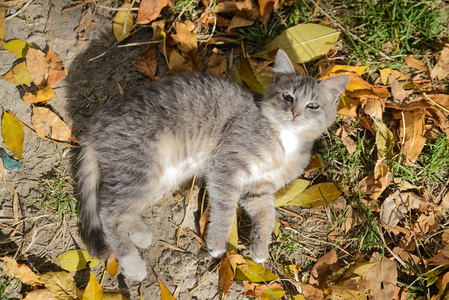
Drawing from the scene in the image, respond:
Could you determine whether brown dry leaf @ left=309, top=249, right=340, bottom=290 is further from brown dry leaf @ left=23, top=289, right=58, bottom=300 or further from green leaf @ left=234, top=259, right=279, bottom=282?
brown dry leaf @ left=23, top=289, right=58, bottom=300

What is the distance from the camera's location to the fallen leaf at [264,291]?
2.23 meters

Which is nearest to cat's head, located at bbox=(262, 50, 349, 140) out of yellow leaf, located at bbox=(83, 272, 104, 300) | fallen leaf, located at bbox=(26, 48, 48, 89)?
yellow leaf, located at bbox=(83, 272, 104, 300)

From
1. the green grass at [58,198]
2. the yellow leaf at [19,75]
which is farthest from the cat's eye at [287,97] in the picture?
the yellow leaf at [19,75]

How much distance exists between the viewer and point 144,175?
226 cm

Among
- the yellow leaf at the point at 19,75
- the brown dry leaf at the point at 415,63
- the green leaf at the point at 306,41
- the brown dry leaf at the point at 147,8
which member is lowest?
the brown dry leaf at the point at 415,63

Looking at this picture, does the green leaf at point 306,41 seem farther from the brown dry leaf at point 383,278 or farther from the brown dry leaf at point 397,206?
the brown dry leaf at point 383,278

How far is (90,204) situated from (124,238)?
32 centimetres

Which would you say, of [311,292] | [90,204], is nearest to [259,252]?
[311,292]

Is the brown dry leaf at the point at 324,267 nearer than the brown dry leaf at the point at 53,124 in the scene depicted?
Yes

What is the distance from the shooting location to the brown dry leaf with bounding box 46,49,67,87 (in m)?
2.62

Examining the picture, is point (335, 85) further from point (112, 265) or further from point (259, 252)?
point (112, 265)

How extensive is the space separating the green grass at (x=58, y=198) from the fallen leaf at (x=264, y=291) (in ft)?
4.24

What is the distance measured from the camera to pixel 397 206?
8.19 feet

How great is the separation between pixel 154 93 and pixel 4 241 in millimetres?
1416
